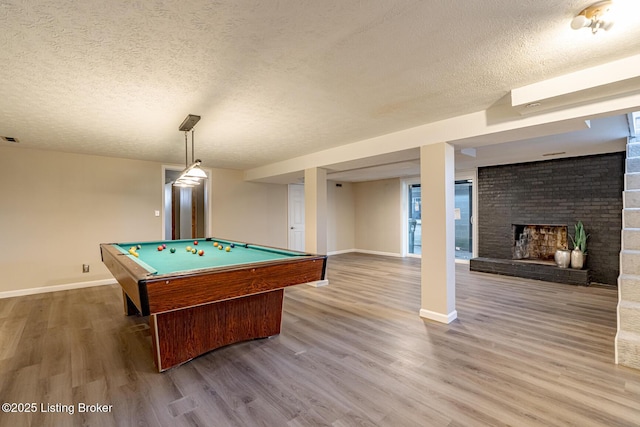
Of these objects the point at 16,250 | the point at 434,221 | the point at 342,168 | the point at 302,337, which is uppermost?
the point at 342,168

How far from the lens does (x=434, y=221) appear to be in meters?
3.32

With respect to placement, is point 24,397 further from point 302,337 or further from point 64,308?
point 64,308

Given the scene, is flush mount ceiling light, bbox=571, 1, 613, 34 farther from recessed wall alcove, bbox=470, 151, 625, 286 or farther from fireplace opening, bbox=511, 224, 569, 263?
fireplace opening, bbox=511, 224, 569, 263

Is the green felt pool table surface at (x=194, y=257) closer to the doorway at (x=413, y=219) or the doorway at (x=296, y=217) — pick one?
the doorway at (x=296, y=217)

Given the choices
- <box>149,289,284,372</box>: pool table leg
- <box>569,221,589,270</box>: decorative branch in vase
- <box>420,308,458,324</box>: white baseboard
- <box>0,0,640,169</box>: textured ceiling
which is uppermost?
<box>0,0,640,169</box>: textured ceiling

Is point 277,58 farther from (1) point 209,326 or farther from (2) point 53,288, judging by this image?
(2) point 53,288

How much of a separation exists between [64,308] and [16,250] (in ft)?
5.22

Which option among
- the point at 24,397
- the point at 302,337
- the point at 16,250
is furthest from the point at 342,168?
the point at 16,250

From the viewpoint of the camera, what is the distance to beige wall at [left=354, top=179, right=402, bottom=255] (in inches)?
321

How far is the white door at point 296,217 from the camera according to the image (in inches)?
302

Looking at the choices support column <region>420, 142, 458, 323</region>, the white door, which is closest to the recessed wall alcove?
support column <region>420, 142, 458, 323</region>

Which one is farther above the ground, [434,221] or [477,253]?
[434,221]

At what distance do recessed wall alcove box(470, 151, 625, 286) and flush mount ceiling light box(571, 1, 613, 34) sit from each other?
458cm

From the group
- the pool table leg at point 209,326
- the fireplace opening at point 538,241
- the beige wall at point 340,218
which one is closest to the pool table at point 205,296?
the pool table leg at point 209,326
